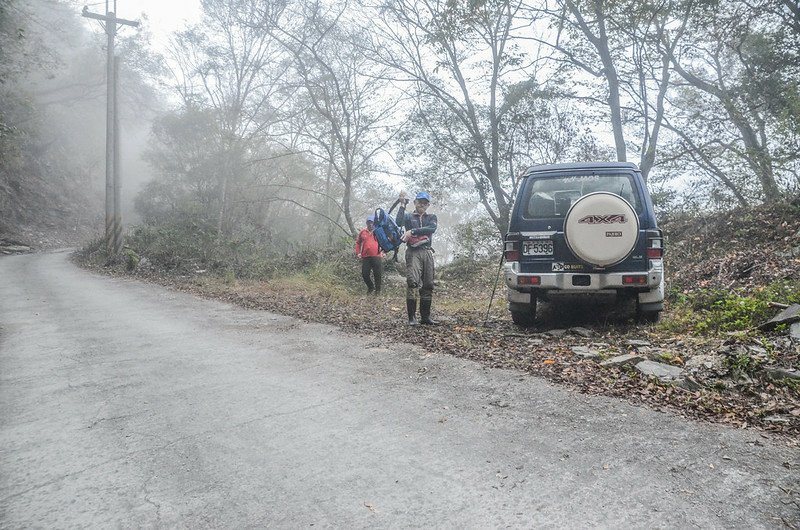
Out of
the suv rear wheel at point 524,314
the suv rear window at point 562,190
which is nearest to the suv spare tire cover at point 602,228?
the suv rear window at point 562,190

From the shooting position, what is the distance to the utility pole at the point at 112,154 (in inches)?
721

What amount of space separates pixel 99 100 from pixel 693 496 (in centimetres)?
5081

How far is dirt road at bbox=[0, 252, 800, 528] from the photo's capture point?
2367 mm

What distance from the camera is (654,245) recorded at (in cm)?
598

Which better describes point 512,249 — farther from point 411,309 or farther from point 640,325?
point 640,325

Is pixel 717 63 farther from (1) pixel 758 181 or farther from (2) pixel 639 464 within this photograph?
(2) pixel 639 464

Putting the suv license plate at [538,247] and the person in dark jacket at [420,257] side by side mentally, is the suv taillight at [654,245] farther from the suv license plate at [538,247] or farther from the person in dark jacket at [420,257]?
the person in dark jacket at [420,257]

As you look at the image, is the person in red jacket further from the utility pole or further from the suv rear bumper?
the utility pole

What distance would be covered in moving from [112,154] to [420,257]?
51.8 feet

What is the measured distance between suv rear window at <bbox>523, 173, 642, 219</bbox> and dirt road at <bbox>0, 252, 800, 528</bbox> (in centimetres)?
251

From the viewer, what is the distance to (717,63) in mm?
15797

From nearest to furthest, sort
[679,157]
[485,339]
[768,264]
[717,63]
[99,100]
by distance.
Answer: [485,339] < [768,264] < [679,157] < [717,63] < [99,100]

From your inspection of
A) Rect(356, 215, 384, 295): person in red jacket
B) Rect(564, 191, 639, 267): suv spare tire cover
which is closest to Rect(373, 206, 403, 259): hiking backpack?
Rect(356, 215, 384, 295): person in red jacket

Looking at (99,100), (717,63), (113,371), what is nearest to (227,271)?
(113,371)
